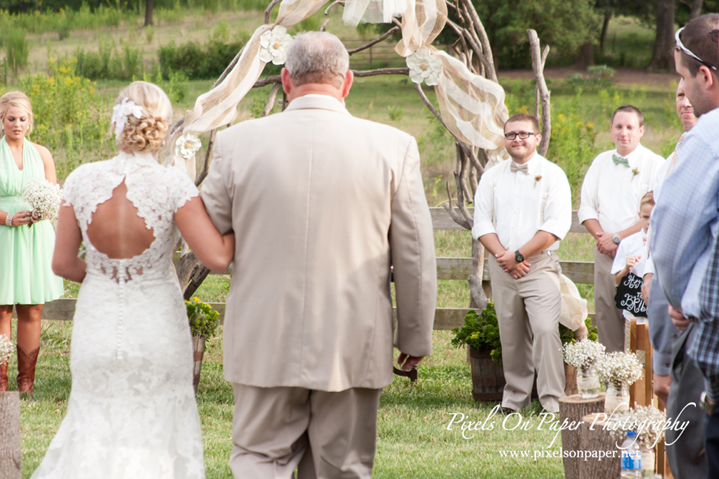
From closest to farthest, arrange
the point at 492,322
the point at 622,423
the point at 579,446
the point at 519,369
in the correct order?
1. the point at 622,423
2. the point at 579,446
3. the point at 519,369
4. the point at 492,322

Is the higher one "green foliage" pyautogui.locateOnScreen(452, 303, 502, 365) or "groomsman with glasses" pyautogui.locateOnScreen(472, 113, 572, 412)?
"groomsman with glasses" pyautogui.locateOnScreen(472, 113, 572, 412)

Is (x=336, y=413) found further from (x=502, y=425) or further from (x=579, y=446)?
(x=502, y=425)

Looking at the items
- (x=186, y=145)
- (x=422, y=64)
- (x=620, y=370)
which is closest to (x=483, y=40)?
(x=422, y=64)

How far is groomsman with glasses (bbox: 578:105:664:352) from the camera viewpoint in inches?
213

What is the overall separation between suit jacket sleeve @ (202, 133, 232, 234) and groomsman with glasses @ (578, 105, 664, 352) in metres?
3.47

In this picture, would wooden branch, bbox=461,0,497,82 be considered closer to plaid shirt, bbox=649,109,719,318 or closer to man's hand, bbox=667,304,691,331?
man's hand, bbox=667,304,691,331

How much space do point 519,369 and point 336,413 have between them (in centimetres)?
276

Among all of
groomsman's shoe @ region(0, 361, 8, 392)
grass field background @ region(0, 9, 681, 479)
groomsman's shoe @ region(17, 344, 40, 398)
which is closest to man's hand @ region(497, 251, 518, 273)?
grass field background @ region(0, 9, 681, 479)

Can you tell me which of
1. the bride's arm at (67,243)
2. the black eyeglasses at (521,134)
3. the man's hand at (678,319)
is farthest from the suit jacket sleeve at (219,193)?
the black eyeglasses at (521,134)

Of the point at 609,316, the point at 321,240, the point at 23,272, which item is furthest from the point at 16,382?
the point at 609,316

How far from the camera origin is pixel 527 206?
512 cm

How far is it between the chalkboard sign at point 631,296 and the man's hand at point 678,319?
7.37ft

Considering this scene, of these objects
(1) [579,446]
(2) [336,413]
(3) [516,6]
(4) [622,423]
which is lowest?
(1) [579,446]

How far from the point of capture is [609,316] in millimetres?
5520
